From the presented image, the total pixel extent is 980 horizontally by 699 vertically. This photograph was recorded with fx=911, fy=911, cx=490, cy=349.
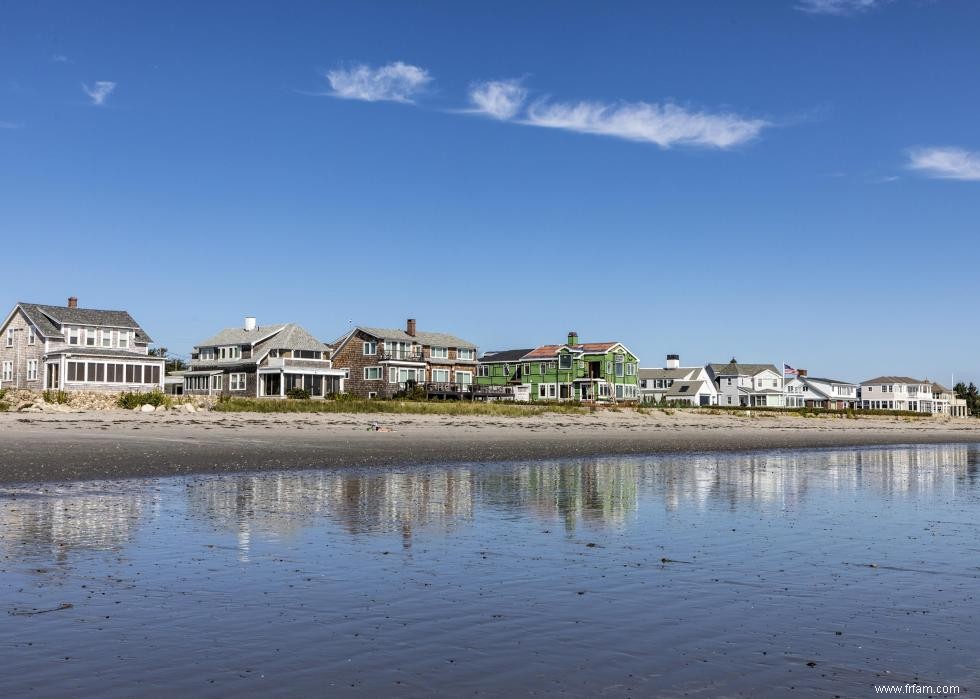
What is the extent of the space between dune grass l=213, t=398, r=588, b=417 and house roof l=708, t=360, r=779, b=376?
252 ft

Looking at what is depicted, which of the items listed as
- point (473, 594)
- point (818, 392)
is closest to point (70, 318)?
point (473, 594)

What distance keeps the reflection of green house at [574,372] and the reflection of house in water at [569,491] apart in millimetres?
70427

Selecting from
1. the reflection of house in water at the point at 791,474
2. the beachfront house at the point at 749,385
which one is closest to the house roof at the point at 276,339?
the reflection of house in water at the point at 791,474

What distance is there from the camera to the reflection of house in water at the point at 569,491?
1691 centimetres

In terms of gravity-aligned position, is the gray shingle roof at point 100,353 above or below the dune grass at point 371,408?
above

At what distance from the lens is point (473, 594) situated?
32.7 ft

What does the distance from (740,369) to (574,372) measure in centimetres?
4316

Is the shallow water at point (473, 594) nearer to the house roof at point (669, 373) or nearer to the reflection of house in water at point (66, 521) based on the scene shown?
the reflection of house in water at point (66, 521)

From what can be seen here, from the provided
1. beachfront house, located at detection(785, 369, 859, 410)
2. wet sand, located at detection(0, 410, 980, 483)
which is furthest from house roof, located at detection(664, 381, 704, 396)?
wet sand, located at detection(0, 410, 980, 483)

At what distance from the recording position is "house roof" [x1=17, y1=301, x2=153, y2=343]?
65625mm

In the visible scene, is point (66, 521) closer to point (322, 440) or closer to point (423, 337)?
point (322, 440)

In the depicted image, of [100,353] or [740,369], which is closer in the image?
[100,353]

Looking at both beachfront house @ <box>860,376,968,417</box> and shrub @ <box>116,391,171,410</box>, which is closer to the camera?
shrub @ <box>116,391,171,410</box>

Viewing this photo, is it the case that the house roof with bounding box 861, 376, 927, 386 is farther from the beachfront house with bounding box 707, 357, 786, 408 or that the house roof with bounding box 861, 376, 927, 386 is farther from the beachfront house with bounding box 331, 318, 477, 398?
the beachfront house with bounding box 331, 318, 477, 398
